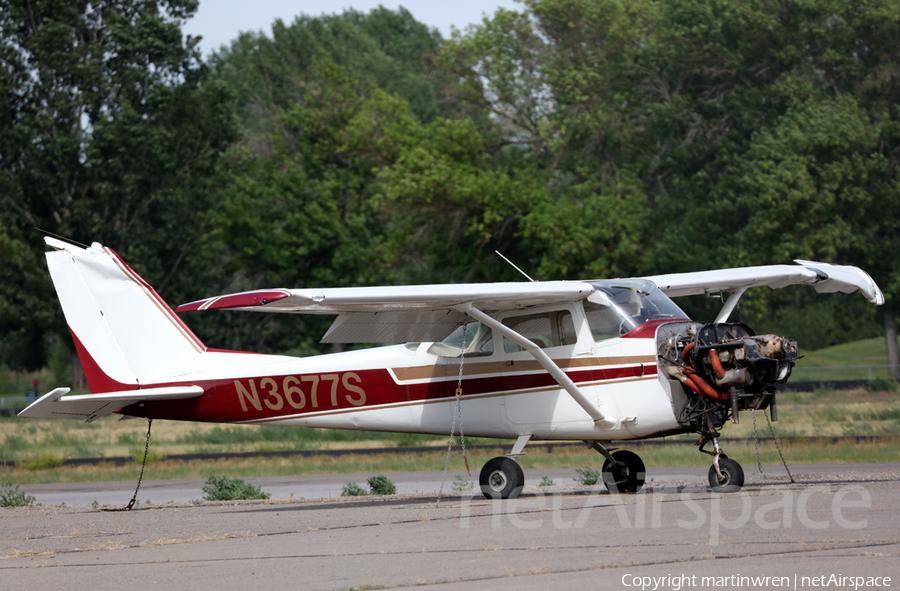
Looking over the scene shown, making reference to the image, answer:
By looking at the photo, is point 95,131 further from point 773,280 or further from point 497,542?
point 497,542

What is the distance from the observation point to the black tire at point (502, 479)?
1258 centimetres

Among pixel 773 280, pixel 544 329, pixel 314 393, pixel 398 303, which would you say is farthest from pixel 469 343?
pixel 773 280

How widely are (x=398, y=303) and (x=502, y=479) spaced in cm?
263

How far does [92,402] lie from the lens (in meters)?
13.6

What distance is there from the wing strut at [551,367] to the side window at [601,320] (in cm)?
66

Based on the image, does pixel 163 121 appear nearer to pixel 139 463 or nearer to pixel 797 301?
pixel 139 463

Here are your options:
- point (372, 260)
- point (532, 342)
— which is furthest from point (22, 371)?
point (532, 342)

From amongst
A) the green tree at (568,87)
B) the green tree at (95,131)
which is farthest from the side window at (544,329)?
the green tree at (95,131)

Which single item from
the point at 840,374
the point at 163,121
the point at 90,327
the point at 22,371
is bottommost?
A: the point at 840,374

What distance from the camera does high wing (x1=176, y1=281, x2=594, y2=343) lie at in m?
10.6

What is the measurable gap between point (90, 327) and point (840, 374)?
35.3 metres

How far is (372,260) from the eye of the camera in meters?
51.3

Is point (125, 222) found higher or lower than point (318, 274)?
higher

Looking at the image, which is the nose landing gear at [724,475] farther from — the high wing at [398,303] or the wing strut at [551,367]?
the high wing at [398,303]
